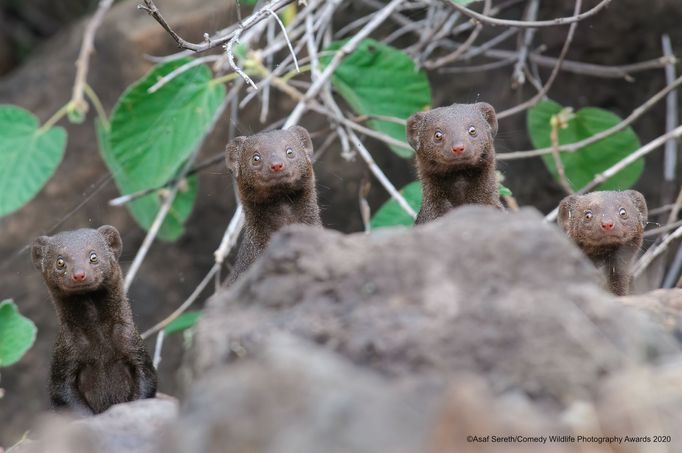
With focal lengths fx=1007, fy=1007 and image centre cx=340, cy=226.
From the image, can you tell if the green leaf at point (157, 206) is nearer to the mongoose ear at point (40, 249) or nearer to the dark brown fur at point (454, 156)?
the mongoose ear at point (40, 249)

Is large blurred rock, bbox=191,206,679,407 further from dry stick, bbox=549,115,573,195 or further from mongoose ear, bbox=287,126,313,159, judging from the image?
dry stick, bbox=549,115,573,195

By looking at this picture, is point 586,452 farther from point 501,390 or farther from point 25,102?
point 25,102

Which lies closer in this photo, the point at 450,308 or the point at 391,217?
the point at 450,308

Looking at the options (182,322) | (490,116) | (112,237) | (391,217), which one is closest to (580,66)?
(391,217)

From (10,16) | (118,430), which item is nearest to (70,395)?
(118,430)

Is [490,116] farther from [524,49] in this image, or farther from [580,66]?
[580,66]

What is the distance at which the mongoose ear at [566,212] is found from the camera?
4.54 metres

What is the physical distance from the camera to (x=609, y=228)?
171 inches

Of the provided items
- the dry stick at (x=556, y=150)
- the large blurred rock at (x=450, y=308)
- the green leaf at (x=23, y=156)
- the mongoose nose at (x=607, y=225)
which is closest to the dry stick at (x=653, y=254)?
the mongoose nose at (x=607, y=225)

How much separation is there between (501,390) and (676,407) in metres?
0.38

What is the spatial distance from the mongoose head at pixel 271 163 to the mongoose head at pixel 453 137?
0.52 metres

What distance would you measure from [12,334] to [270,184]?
135cm

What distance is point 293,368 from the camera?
2.07 metres

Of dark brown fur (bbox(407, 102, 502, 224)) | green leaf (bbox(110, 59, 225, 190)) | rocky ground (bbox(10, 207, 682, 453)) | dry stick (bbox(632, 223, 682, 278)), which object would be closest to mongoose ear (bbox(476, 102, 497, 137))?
dark brown fur (bbox(407, 102, 502, 224))
